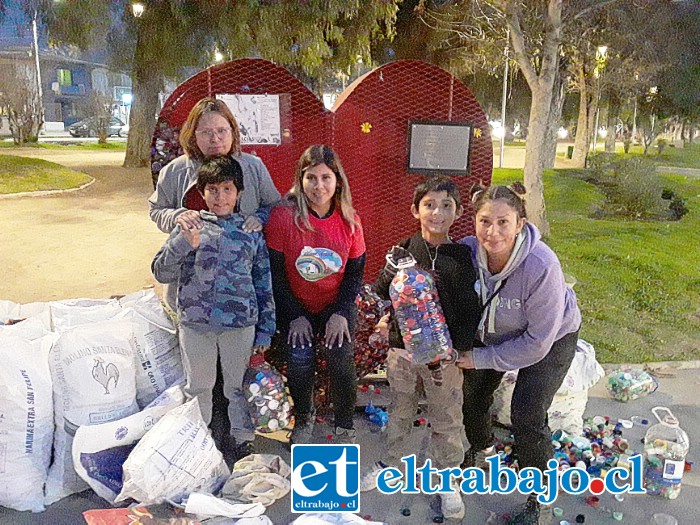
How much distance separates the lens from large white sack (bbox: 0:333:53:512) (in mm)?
2812

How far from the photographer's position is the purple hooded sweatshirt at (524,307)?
251 cm

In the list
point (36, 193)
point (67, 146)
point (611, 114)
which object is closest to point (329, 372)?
point (36, 193)

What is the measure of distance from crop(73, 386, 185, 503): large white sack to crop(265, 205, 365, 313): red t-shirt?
1.03 m

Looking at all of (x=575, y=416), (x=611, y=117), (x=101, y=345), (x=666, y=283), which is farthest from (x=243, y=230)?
(x=611, y=117)

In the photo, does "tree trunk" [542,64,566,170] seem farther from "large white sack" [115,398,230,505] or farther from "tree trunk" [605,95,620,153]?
"large white sack" [115,398,230,505]

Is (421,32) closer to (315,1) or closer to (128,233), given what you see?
(315,1)

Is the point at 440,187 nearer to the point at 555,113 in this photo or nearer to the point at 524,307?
the point at 524,307

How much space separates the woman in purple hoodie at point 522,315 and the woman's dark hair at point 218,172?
115cm

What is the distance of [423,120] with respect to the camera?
159 inches

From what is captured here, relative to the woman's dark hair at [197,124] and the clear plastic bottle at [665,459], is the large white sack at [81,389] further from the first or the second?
the clear plastic bottle at [665,459]

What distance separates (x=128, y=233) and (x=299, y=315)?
7373 millimetres

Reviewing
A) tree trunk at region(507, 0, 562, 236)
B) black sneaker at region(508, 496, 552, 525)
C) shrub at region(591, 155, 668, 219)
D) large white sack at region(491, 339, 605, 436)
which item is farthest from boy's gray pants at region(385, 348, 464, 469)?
shrub at region(591, 155, 668, 219)

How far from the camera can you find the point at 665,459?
299cm

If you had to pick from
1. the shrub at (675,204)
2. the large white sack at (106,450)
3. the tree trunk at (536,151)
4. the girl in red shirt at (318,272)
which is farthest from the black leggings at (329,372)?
the shrub at (675,204)
